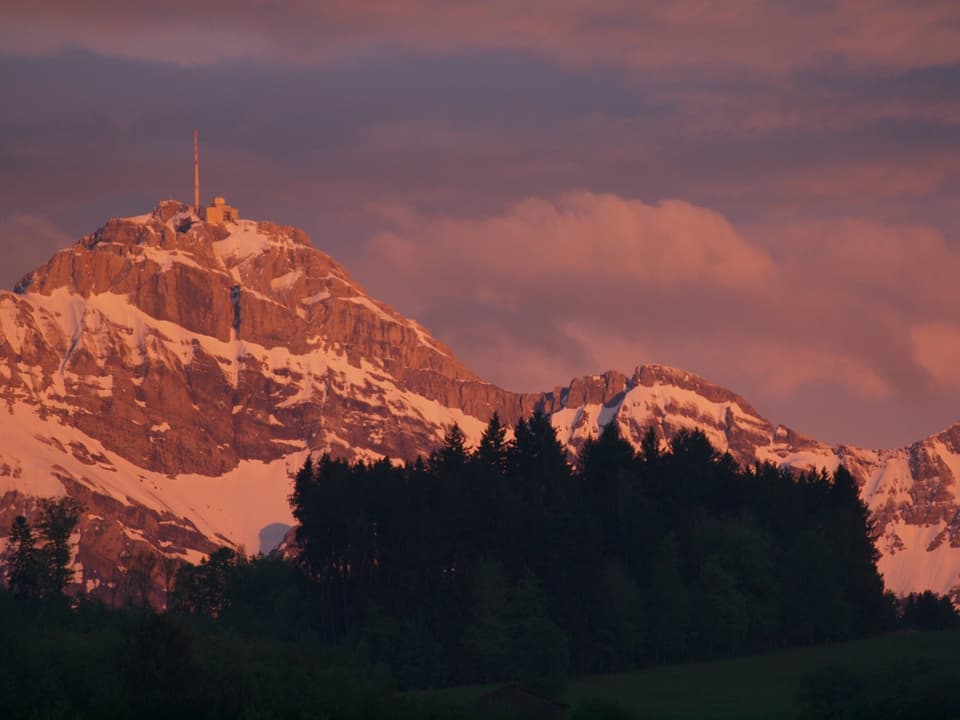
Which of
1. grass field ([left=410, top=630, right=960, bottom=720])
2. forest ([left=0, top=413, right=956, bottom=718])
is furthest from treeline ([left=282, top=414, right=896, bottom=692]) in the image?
grass field ([left=410, top=630, right=960, bottom=720])

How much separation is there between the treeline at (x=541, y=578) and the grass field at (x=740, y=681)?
503 cm

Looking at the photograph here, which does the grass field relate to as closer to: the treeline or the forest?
the forest

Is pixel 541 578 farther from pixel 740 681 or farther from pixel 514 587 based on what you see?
pixel 740 681

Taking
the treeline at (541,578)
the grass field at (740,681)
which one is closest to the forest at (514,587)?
the treeline at (541,578)

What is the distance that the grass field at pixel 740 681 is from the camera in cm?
13476

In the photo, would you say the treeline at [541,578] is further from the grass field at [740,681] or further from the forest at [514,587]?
the grass field at [740,681]

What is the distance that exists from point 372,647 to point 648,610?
2548cm

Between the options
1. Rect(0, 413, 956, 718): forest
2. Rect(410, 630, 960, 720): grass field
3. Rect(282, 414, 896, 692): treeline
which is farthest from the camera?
Rect(282, 414, 896, 692): treeline

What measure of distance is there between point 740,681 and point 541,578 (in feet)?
103

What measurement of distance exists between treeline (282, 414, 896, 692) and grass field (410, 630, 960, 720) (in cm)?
503

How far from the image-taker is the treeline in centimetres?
17325

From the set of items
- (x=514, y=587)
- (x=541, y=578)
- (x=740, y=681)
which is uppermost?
(x=541, y=578)

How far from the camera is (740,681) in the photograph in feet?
512

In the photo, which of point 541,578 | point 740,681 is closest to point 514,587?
point 541,578
